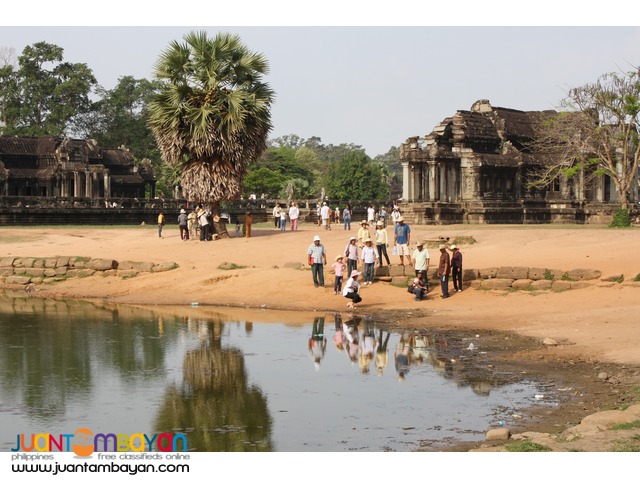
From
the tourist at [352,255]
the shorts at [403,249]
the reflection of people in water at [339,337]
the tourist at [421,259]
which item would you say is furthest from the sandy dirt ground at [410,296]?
the reflection of people in water at [339,337]

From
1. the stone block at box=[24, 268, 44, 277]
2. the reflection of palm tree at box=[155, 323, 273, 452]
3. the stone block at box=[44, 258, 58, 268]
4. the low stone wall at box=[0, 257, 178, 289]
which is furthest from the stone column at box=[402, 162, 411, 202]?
the reflection of palm tree at box=[155, 323, 273, 452]

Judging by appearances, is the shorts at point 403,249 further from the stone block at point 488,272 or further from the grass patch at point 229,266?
the grass patch at point 229,266

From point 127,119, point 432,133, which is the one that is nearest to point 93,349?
point 432,133

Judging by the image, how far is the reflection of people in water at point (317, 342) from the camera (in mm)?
20234

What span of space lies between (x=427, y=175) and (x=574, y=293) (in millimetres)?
26444

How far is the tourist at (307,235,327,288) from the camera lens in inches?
1097

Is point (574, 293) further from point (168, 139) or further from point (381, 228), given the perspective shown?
point (168, 139)

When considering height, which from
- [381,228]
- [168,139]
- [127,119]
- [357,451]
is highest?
[127,119]

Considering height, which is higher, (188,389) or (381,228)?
(381,228)

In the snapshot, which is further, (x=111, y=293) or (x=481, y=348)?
(x=111, y=293)

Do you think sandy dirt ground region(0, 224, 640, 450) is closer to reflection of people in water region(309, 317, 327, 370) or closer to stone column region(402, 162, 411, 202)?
reflection of people in water region(309, 317, 327, 370)

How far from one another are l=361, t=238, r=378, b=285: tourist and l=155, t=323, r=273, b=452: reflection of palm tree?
8271 mm

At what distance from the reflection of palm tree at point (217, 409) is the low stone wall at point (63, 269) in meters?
12.9
